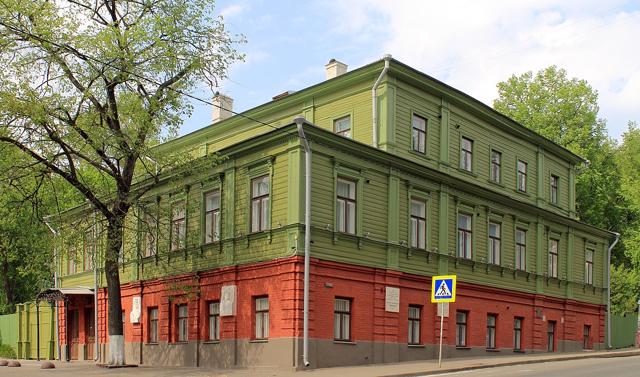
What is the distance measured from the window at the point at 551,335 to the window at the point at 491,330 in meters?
4.97

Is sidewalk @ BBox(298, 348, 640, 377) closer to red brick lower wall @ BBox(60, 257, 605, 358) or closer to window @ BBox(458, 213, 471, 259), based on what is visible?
red brick lower wall @ BBox(60, 257, 605, 358)

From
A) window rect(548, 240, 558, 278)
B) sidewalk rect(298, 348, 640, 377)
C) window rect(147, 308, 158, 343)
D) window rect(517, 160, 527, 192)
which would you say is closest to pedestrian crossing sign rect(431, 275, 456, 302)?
sidewalk rect(298, 348, 640, 377)

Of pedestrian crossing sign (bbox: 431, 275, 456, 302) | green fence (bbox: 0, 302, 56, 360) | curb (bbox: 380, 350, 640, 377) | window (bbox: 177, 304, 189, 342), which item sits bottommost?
green fence (bbox: 0, 302, 56, 360)

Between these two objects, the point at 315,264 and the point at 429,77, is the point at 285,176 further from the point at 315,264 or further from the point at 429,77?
the point at 429,77

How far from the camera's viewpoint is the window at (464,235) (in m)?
30.8

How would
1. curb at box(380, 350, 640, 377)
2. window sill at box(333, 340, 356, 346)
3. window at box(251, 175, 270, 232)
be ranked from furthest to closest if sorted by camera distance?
window at box(251, 175, 270, 232) → window sill at box(333, 340, 356, 346) → curb at box(380, 350, 640, 377)

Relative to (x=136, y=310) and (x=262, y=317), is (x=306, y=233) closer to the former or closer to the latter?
(x=262, y=317)

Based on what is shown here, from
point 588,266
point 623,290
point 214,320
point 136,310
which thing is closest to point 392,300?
point 214,320

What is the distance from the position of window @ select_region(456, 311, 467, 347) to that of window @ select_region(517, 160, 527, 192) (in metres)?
7.88

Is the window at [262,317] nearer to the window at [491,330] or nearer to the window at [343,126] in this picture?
the window at [343,126]

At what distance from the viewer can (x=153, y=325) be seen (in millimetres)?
32031

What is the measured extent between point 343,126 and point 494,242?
8400 mm

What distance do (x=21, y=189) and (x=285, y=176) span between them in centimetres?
941

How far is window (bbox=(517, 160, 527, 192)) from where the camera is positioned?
35.9 meters
